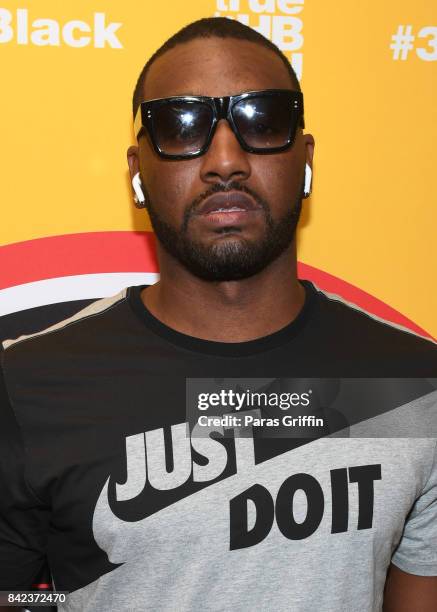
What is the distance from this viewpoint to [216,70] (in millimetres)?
1172

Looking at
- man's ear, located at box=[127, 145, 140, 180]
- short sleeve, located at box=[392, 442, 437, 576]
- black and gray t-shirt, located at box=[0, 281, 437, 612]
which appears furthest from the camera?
man's ear, located at box=[127, 145, 140, 180]

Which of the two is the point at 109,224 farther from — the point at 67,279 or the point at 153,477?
the point at 153,477

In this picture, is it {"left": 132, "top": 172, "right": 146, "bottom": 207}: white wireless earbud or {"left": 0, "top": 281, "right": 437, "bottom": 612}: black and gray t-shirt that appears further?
{"left": 132, "top": 172, "right": 146, "bottom": 207}: white wireless earbud

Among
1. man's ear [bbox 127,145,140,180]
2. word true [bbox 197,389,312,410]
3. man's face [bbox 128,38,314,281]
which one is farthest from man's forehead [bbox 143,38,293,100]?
word true [bbox 197,389,312,410]

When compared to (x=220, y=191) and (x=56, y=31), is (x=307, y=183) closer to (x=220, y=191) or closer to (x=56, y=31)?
(x=220, y=191)

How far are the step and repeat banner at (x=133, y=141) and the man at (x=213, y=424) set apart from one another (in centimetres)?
24

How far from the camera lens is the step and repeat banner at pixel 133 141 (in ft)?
4.73

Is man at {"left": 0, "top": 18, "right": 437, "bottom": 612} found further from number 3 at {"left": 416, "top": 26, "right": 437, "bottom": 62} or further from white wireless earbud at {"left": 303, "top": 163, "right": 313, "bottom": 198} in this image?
number 3 at {"left": 416, "top": 26, "right": 437, "bottom": 62}

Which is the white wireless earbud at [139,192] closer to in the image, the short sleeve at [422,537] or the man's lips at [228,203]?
the man's lips at [228,203]

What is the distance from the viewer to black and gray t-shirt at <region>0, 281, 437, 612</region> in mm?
1072

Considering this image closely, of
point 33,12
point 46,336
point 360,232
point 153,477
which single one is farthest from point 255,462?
point 33,12

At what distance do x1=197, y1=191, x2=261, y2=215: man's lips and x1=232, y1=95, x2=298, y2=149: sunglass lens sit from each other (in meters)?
0.09

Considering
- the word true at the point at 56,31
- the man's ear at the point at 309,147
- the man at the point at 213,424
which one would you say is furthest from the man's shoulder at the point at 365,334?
the word true at the point at 56,31

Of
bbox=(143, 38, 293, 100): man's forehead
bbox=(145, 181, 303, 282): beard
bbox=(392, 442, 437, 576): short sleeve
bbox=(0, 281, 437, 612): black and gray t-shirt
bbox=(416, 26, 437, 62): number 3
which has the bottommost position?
bbox=(392, 442, 437, 576): short sleeve
